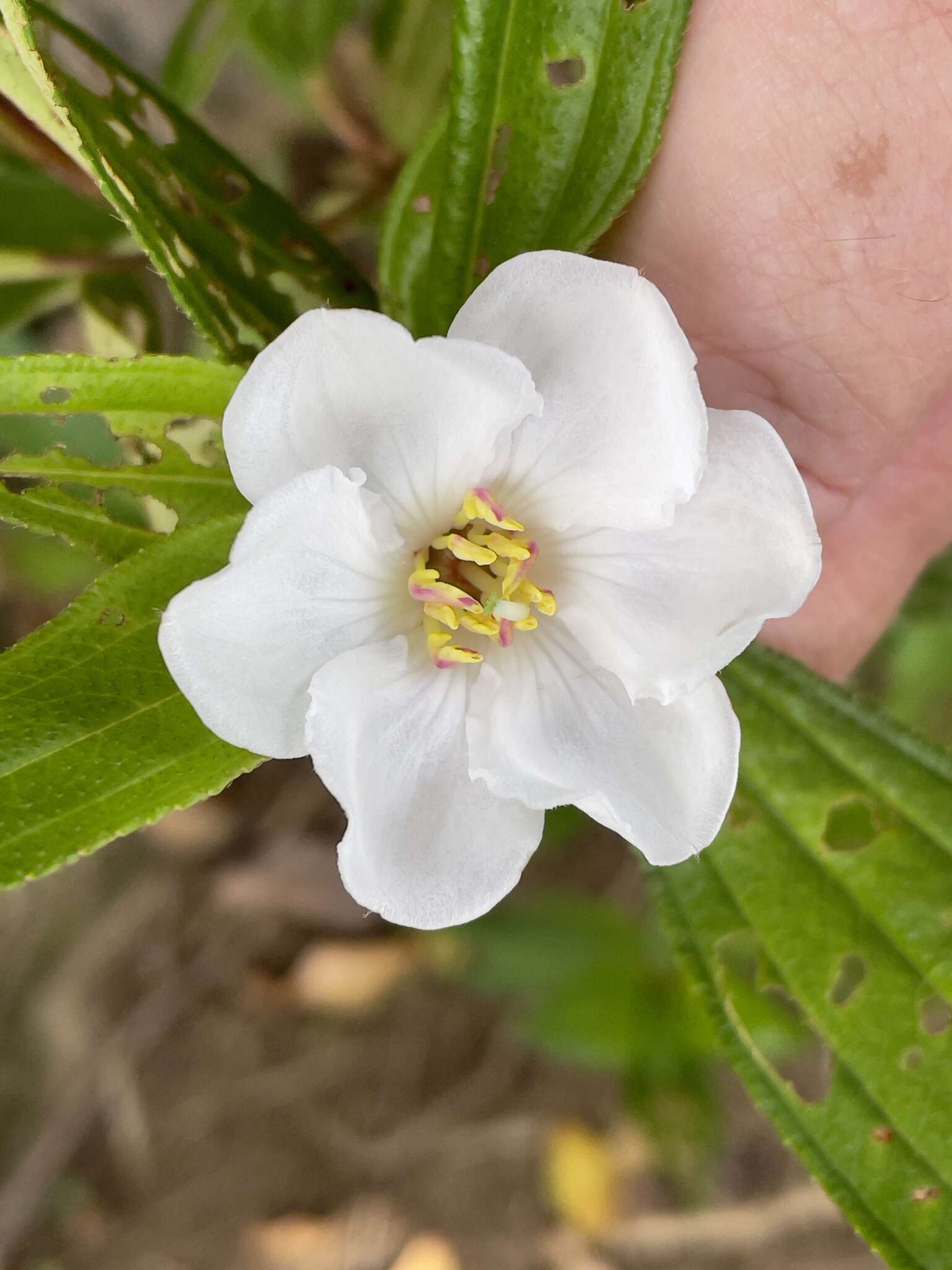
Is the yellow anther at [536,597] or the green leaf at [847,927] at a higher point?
the yellow anther at [536,597]

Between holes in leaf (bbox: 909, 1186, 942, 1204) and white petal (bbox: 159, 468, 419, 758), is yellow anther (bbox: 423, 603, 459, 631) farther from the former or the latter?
holes in leaf (bbox: 909, 1186, 942, 1204)

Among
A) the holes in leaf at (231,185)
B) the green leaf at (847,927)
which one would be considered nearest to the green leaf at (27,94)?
the holes in leaf at (231,185)

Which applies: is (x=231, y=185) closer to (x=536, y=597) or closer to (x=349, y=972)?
(x=536, y=597)

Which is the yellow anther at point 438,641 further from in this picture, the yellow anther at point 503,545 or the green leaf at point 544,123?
the green leaf at point 544,123

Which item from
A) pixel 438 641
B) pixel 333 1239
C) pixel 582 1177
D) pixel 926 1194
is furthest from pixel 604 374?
pixel 333 1239

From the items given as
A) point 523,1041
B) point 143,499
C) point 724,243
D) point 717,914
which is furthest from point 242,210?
point 523,1041

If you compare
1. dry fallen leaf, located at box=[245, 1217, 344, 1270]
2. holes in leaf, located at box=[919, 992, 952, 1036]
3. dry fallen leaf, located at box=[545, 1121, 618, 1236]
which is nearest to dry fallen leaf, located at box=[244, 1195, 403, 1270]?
dry fallen leaf, located at box=[245, 1217, 344, 1270]

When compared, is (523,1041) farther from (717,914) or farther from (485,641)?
(485,641)

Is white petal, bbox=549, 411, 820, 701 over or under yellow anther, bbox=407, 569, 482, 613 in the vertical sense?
over
